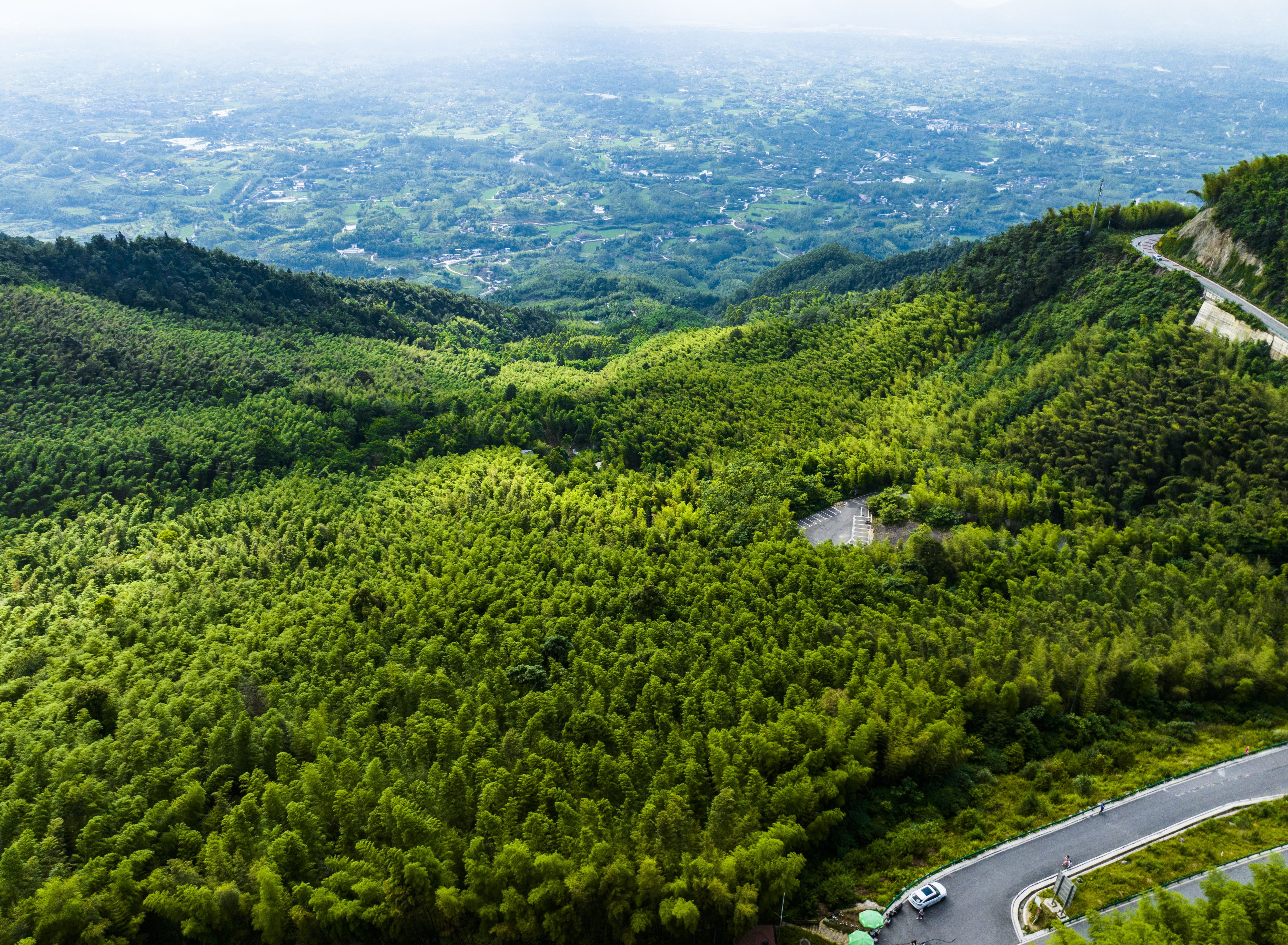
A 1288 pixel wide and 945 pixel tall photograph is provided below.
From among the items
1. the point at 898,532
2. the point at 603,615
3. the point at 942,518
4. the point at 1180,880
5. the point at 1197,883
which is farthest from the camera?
the point at 898,532

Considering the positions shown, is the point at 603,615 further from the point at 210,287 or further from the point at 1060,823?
the point at 210,287

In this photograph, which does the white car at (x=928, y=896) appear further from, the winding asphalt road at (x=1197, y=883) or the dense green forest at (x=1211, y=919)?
the dense green forest at (x=1211, y=919)

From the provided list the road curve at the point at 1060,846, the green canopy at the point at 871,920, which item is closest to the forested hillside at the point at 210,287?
the green canopy at the point at 871,920

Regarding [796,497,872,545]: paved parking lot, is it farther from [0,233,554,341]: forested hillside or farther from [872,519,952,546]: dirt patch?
[0,233,554,341]: forested hillside

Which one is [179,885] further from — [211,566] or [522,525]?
[522,525]

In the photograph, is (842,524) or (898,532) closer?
(898,532)

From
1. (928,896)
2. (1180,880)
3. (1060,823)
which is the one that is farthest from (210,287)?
Answer: (1180,880)
